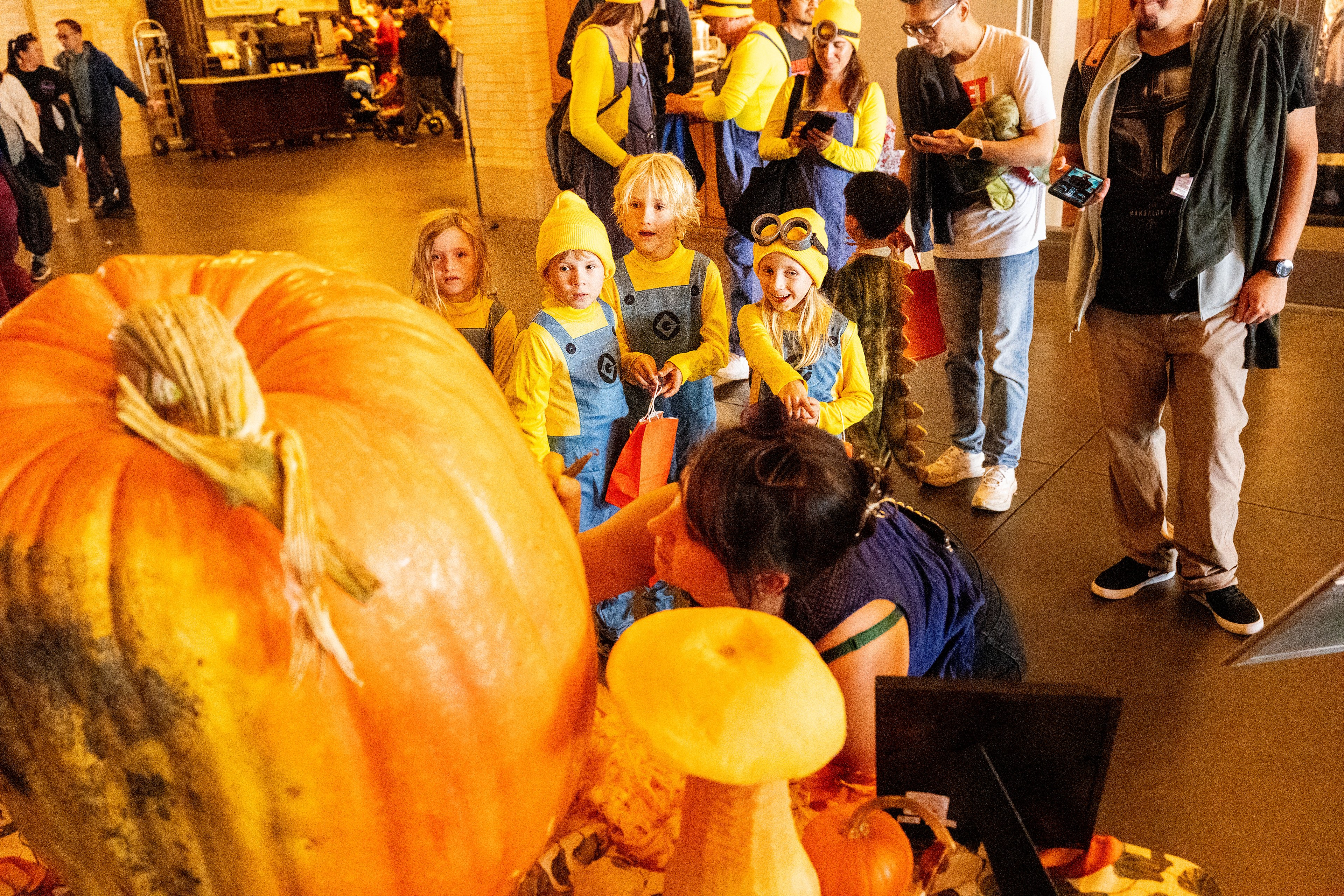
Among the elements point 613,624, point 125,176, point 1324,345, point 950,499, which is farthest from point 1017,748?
point 125,176

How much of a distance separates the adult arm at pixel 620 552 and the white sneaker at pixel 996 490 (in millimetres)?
2533

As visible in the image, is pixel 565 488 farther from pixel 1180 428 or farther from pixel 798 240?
pixel 1180 428

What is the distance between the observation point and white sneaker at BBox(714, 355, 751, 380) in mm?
5309

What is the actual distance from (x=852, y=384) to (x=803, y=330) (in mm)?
246

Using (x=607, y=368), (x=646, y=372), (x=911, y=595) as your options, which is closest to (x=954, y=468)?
(x=646, y=372)

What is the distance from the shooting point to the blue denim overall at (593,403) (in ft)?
9.04

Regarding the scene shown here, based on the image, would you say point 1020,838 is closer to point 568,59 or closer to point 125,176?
point 568,59

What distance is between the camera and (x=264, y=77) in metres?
16.7

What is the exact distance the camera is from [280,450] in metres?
0.69

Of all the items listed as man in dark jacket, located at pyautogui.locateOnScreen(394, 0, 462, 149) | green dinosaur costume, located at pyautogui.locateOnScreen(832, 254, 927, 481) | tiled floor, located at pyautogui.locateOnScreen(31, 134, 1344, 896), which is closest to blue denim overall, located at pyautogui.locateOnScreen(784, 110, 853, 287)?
green dinosaur costume, located at pyautogui.locateOnScreen(832, 254, 927, 481)

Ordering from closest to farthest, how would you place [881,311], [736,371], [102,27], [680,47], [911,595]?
[911,595], [881,311], [736,371], [680,47], [102,27]

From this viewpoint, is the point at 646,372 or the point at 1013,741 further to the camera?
the point at 646,372

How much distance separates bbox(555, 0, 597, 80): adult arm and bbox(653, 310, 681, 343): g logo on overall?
7.83ft

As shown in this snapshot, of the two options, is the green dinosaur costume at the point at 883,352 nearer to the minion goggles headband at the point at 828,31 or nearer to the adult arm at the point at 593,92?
the minion goggles headband at the point at 828,31
